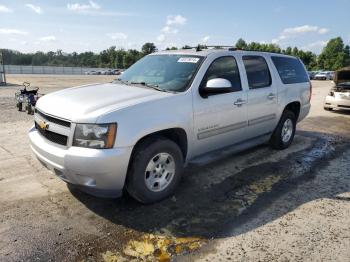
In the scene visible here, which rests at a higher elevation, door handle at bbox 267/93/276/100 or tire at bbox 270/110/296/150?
door handle at bbox 267/93/276/100

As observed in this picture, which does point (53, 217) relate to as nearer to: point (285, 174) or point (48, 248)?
point (48, 248)

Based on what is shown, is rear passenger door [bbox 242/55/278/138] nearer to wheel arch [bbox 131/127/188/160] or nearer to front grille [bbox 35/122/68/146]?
wheel arch [bbox 131/127/188/160]

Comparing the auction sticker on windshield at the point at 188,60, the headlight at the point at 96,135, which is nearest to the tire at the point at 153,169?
the headlight at the point at 96,135

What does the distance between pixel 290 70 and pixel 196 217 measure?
4092 mm

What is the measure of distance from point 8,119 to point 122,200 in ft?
20.5

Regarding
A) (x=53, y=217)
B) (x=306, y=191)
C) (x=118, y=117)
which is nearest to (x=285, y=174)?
(x=306, y=191)

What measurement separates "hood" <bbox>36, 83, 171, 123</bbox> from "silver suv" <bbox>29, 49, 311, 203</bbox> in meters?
0.01

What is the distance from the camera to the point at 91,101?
3.87 meters

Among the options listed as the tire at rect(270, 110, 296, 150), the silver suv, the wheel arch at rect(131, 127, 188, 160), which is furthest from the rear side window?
the wheel arch at rect(131, 127, 188, 160)

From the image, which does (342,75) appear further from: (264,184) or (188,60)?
(188,60)

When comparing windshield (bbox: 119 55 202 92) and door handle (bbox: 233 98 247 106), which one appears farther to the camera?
door handle (bbox: 233 98 247 106)

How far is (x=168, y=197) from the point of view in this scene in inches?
169

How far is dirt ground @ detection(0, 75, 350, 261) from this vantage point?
322cm

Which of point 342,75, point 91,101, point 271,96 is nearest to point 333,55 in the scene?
point 342,75
